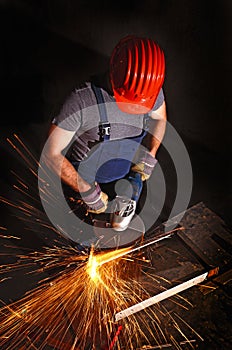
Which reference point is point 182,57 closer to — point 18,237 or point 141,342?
point 18,237

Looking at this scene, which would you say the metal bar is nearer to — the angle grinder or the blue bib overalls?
the angle grinder

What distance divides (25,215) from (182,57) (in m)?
2.21

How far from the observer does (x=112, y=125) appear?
285 centimetres

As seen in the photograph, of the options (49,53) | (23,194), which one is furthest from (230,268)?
(49,53)

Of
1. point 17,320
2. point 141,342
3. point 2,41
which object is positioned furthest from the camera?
point 2,41

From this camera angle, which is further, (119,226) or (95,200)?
(95,200)

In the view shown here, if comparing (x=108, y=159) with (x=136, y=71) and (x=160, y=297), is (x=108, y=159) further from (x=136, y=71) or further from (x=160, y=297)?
(x=160, y=297)

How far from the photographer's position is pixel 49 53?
501 cm

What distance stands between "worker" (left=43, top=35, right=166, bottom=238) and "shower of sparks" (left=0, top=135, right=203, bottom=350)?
502mm

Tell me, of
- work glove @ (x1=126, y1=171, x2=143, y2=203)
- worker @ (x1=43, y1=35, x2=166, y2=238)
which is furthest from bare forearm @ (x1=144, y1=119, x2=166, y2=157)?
work glove @ (x1=126, y1=171, x2=143, y2=203)

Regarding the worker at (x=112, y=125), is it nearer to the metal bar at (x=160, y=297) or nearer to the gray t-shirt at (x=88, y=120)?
the gray t-shirt at (x=88, y=120)

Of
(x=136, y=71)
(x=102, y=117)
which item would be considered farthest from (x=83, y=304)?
(x=136, y=71)

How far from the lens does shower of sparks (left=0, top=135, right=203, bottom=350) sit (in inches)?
95.7

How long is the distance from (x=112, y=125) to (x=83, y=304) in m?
1.20
